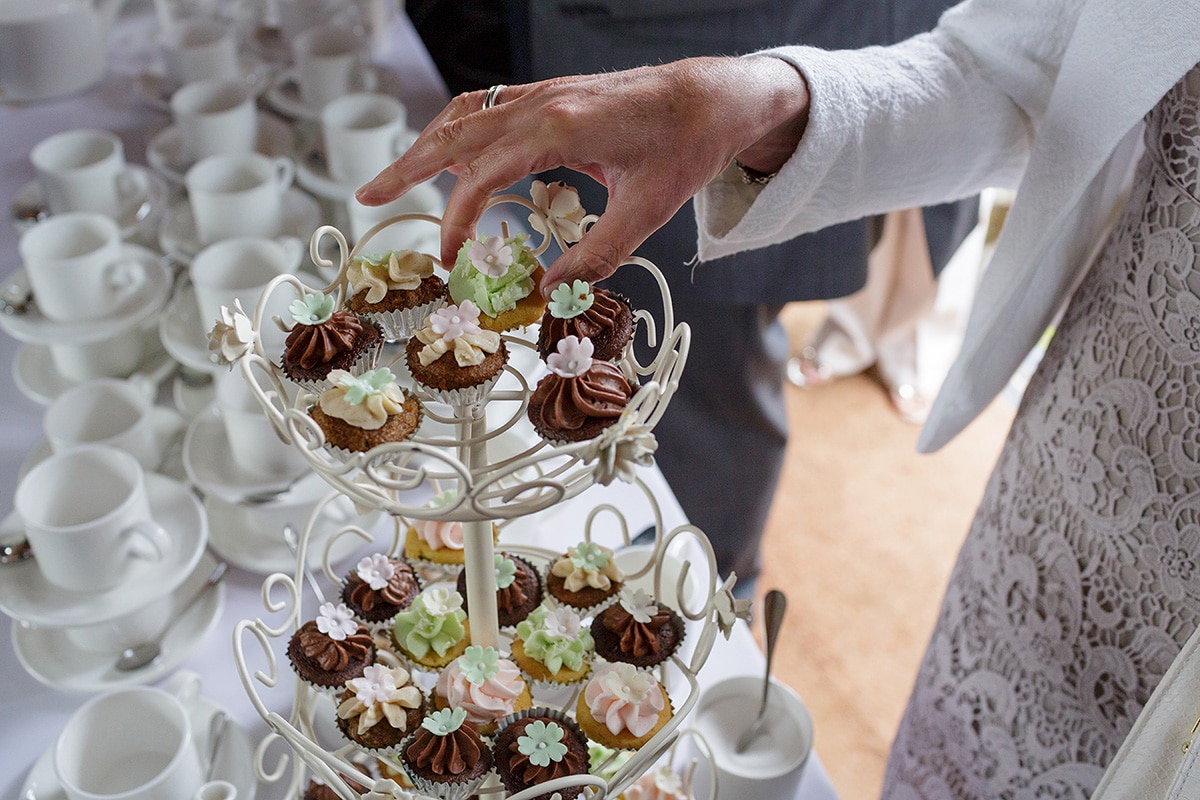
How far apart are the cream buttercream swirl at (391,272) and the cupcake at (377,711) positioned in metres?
0.24

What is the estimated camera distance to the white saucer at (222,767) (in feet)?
2.52

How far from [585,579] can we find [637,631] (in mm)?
62

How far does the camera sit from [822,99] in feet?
2.50

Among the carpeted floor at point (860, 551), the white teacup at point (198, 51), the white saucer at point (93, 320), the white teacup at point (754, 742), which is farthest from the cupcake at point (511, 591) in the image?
the carpeted floor at point (860, 551)

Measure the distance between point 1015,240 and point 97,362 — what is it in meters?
0.94

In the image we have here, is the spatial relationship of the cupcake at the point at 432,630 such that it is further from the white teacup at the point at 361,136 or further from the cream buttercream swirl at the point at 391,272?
the white teacup at the point at 361,136

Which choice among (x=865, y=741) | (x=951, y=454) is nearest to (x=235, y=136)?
(x=865, y=741)

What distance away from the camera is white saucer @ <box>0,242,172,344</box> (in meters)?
1.06

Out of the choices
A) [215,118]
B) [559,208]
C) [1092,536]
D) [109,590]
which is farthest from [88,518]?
[1092,536]

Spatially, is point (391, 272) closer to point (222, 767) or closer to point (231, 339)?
point (231, 339)

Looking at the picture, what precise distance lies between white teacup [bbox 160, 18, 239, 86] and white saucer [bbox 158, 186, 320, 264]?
29cm

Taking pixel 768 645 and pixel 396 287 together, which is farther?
pixel 768 645

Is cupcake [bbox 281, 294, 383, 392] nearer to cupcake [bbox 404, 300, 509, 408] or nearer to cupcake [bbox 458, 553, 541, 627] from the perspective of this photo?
cupcake [bbox 404, 300, 509, 408]

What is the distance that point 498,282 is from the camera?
63 centimetres
